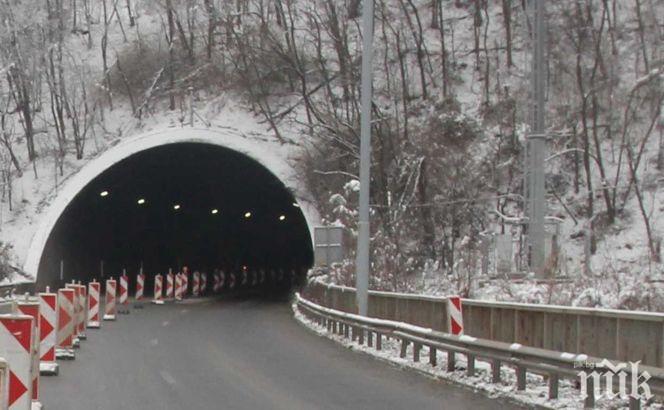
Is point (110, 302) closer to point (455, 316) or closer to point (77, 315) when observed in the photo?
point (77, 315)

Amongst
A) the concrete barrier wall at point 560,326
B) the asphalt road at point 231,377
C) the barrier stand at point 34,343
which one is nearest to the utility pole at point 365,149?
the concrete barrier wall at point 560,326

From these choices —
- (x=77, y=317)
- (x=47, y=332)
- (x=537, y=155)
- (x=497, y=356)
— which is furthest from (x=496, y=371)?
(x=537, y=155)

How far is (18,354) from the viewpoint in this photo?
983cm

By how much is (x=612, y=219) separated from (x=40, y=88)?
3036 cm

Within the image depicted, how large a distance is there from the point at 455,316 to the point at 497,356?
8.71ft

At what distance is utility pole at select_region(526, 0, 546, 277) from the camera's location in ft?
86.7

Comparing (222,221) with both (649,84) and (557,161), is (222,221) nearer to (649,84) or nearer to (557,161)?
(557,161)

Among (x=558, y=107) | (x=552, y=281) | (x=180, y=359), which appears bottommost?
(x=180, y=359)

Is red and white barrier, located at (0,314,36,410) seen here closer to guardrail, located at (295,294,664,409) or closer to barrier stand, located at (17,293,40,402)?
barrier stand, located at (17,293,40,402)

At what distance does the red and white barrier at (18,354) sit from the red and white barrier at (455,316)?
801 cm

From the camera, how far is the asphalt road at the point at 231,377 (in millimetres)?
12766

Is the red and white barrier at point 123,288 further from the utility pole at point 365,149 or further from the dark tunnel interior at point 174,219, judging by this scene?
the utility pole at point 365,149

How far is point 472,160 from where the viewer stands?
42.1m

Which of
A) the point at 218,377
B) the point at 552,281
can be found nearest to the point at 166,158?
the point at 552,281
